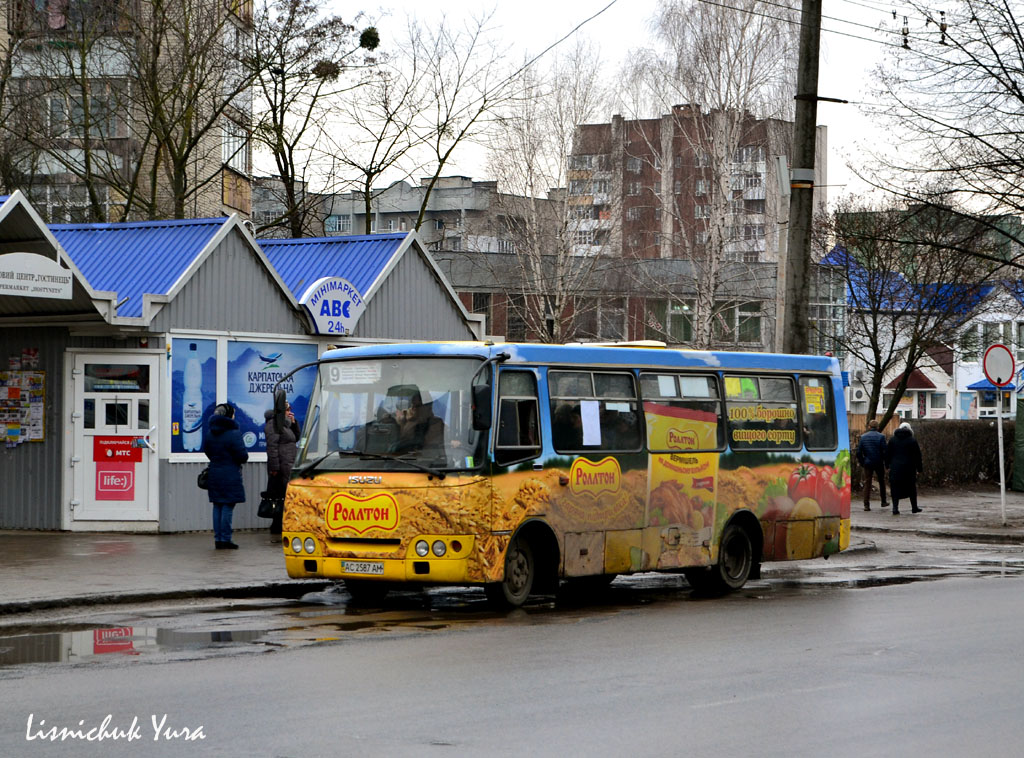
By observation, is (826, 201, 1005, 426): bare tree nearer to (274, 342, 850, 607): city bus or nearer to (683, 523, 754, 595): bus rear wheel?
(683, 523, 754, 595): bus rear wheel

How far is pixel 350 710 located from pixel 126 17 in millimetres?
23510

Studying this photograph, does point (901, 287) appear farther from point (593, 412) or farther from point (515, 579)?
point (515, 579)

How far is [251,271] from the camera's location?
68.7ft

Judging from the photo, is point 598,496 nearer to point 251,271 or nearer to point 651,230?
point 251,271

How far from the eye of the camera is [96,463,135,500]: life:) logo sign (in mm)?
19688

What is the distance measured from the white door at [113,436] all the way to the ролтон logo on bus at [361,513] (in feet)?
22.9

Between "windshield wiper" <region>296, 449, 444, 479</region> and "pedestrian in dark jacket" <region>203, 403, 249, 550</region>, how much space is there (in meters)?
4.09

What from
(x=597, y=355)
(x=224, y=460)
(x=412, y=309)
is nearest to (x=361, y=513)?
(x=597, y=355)

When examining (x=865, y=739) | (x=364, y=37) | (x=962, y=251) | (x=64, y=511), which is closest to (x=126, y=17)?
(x=364, y=37)

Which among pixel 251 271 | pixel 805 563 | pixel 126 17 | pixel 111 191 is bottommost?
pixel 805 563

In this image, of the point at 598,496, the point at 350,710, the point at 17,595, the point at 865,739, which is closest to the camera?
the point at 865,739

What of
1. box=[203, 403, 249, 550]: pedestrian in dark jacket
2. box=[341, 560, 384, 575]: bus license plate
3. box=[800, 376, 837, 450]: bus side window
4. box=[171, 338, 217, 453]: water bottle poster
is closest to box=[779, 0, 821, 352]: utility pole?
box=[800, 376, 837, 450]: bus side window

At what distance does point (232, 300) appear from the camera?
2062 centimetres

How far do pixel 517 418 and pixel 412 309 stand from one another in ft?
34.1
